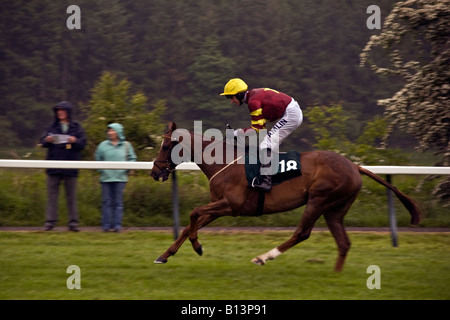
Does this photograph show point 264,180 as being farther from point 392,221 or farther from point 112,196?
point 112,196

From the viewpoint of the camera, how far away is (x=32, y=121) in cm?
3422

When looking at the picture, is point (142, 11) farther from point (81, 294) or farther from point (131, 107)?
point (81, 294)

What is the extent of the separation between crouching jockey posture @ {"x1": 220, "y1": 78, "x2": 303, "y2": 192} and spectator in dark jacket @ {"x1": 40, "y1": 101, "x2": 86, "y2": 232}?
268 cm

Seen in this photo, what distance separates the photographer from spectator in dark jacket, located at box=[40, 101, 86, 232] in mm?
7953

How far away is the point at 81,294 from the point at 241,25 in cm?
3507

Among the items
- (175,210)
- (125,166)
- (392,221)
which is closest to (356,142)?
(392,221)

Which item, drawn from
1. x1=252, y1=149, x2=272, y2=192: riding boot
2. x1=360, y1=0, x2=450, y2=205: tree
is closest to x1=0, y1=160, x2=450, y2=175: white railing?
x1=360, y1=0, x2=450, y2=205: tree

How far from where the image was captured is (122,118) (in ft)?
36.1

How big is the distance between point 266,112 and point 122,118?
528cm

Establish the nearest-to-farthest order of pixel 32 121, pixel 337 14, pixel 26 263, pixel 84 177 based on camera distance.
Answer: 1. pixel 26 263
2. pixel 84 177
3. pixel 32 121
4. pixel 337 14

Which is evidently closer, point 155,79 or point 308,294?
point 308,294

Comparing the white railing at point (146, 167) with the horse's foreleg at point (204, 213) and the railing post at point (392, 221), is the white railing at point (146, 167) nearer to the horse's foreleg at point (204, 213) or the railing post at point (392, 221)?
the railing post at point (392, 221)

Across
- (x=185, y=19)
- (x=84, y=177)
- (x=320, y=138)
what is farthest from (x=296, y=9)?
(x=84, y=177)

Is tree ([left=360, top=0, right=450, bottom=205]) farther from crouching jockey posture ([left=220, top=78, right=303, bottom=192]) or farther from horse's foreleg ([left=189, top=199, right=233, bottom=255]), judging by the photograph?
horse's foreleg ([left=189, top=199, right=233, bottom=255])
